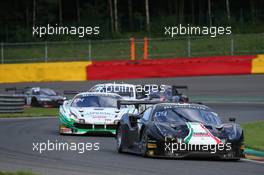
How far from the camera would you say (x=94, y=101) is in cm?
2227

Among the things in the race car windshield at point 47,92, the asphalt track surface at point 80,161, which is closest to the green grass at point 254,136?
the asphalt track surface at point 80,161

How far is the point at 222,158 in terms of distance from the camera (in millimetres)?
14602

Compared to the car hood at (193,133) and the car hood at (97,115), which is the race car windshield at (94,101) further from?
the car hood at (193,133)

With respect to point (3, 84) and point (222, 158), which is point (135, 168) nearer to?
point (222, 158)

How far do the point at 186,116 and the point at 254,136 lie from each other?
4196 mm

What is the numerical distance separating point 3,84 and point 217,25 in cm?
1344

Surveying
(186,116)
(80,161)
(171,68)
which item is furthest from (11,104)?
(80,161)

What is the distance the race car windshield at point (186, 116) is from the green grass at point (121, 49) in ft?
82.9

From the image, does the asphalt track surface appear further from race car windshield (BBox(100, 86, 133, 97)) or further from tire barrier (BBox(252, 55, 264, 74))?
tire barrier (BBox(252, 55, 264, 74))

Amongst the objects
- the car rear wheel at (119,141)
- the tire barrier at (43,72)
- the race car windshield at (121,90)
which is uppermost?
the tire barrier at (43,72)

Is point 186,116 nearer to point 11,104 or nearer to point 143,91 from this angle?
point 143,91

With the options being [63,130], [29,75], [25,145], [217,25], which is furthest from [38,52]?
[25,145]

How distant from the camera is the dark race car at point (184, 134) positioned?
1454 centimetres

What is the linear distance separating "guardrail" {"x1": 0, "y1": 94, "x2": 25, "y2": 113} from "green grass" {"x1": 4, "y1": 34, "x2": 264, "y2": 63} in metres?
9.49
